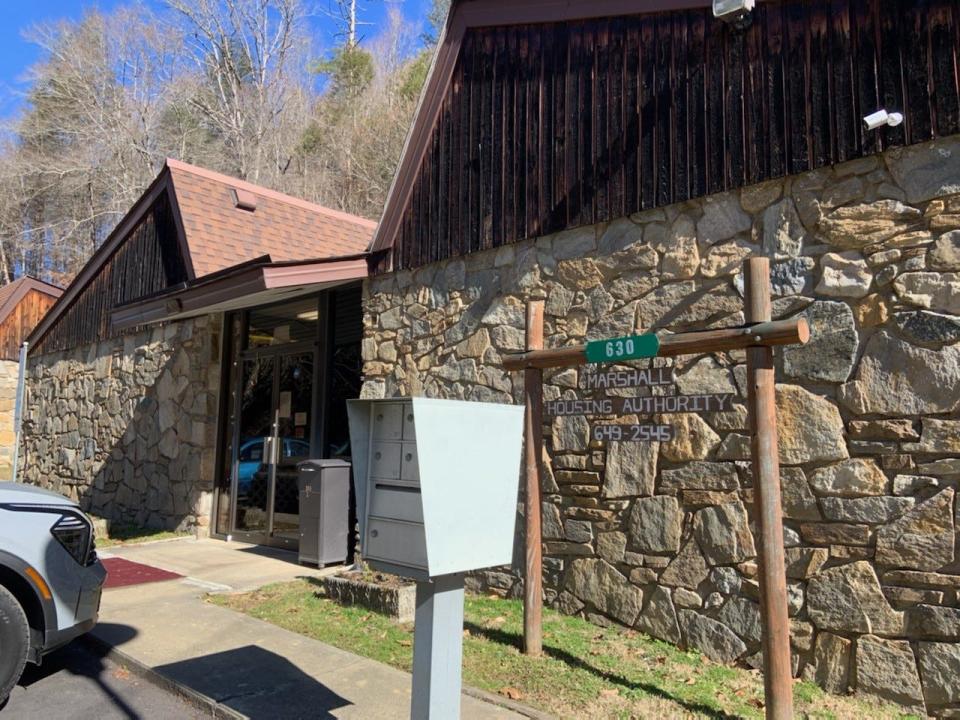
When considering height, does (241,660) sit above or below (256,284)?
below

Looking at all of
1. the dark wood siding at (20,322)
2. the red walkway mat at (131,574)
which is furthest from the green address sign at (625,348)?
the dark wood siding at (20,322)

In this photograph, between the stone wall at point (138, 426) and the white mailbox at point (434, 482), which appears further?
the stone wall at point (138, 426)

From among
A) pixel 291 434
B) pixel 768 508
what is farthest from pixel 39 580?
pixel 291 434

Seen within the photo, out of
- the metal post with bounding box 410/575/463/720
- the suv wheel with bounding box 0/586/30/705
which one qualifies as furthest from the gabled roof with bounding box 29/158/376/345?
the metal post with bounding box 410/575/463/720

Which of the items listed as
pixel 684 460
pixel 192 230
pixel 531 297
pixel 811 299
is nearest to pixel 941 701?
pixel 684 460

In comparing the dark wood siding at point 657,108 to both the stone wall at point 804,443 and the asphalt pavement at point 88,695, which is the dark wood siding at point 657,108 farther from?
the asphalt pavement at point 88,695

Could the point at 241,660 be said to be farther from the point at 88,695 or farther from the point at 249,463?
the point at 249,463

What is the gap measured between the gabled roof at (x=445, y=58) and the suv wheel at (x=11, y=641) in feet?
16.0

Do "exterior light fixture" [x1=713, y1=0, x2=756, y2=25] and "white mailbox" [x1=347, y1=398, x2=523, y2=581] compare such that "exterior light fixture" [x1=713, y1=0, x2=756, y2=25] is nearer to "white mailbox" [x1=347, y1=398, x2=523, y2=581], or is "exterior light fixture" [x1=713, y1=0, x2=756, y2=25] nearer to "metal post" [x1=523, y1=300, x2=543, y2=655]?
"metal post" [x1=523, y1=300, x2=543, y2=655]

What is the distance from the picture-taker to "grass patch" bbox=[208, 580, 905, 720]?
4.20 m

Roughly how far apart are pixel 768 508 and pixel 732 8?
3.51 meters

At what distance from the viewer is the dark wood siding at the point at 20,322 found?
1741 centimetres

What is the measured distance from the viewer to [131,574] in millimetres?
7859

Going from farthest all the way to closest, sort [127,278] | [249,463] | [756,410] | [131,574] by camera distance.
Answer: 1. [127,278]
2. [249,463]
3. [131,574]
4. [756,410]
